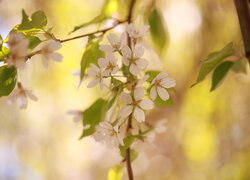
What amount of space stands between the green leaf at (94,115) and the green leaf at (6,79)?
114 millimetres

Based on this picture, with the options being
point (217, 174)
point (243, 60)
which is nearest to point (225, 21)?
point (217, 174)

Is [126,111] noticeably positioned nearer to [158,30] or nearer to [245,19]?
[245,19]

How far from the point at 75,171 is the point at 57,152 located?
0.16 meters

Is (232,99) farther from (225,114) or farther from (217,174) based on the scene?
(217,174)

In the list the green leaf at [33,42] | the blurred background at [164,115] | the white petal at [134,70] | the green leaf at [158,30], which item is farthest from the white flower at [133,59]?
the blurred background at [164,115]

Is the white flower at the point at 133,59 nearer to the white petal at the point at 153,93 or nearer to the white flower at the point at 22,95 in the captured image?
the white petal at the point at 153,93

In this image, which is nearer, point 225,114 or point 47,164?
point 225,114

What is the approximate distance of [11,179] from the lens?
1.46 m

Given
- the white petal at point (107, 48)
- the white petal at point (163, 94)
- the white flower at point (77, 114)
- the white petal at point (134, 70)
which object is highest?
the white petal at point (107, 48)

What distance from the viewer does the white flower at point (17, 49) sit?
279 mm

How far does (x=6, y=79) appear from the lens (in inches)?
12.8

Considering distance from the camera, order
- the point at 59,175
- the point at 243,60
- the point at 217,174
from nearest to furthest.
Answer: the point at 243,60 → the point at 217,174 → the point at 59,175

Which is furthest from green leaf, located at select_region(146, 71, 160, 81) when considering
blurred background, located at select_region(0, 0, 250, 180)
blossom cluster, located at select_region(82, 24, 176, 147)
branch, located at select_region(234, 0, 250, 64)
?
blurred background, located at select_region(0, 0, 250, 180)

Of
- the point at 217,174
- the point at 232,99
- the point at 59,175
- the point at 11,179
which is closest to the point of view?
the point at 217,174
